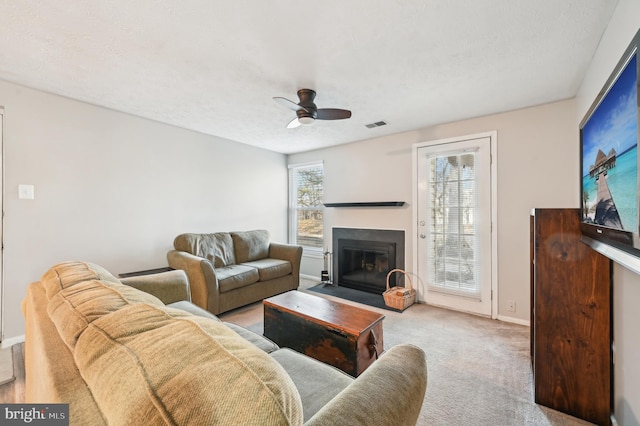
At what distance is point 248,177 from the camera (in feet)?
15.0

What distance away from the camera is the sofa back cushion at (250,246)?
12.9 feet

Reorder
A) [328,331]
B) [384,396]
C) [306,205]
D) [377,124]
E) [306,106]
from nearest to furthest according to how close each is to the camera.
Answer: [384,396], [328,331], [306,106], [377,124], [306,205]

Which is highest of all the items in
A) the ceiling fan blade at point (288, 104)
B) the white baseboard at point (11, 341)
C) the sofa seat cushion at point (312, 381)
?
the ceiling fan blade at point (288, 104)

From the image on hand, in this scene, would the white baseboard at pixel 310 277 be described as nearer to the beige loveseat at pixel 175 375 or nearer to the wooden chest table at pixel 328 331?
the wooden chest table at pixel 328 331

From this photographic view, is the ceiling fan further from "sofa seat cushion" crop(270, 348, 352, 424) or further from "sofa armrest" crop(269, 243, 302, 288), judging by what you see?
"sofa armrest" crop(269, 243, 302, 288)

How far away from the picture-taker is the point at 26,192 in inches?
99.7

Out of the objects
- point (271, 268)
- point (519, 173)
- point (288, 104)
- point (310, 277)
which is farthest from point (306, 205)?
point (519, 173)

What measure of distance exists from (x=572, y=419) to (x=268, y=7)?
9.85 ft

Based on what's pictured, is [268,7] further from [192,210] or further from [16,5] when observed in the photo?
[192,210]

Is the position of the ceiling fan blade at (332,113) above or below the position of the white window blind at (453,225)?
above

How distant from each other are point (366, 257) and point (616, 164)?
3223 millimetres

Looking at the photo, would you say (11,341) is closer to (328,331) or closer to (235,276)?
(235,276)

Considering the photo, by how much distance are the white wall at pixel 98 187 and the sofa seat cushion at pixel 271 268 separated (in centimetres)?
90

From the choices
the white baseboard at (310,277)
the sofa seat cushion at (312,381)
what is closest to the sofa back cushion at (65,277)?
the sofa seat cushion at (312,381)
